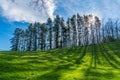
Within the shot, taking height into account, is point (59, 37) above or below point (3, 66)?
above

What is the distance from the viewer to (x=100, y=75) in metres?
44.5

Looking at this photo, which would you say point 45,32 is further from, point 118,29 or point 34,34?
point 118,29

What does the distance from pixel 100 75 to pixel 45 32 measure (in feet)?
357

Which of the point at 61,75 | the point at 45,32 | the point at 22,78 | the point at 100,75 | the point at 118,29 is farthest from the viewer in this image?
the point at 118,29

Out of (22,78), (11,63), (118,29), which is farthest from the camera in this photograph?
(118,29)

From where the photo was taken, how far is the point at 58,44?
142m

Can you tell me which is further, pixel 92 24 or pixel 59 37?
pixel 92 24

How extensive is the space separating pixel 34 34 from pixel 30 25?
7253mm

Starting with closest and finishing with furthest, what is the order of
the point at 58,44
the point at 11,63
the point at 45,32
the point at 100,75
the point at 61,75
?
the point at 61,75 < the point at 100,75 < the point at 11,63 < the point at 58,44 < the point at 45,32

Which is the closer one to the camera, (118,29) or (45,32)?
(45,32)

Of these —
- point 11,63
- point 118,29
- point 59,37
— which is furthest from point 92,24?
point 11,63

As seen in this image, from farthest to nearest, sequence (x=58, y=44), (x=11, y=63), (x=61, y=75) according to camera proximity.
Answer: (x=58, y=44) < (x=11, y=63) < (x=61, y=75)

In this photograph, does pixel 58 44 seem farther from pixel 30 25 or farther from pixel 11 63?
pixel 11 63

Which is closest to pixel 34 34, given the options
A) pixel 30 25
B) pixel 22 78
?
pixel 30 25
